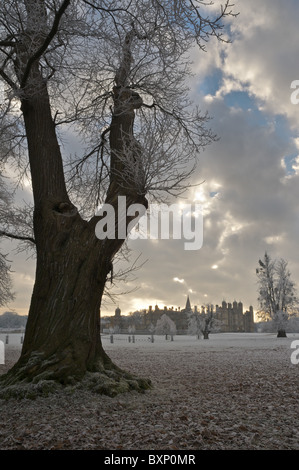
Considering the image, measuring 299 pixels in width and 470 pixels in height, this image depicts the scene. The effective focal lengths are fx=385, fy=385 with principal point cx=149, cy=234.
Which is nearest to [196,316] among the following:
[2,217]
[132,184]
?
[2,217]

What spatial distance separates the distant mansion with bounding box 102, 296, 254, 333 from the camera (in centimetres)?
12854

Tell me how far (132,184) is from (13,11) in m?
4.16

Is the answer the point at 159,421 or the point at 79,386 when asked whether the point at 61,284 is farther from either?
the point at 159,421

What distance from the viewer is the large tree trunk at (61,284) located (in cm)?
725

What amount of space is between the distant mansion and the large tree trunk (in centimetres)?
10410

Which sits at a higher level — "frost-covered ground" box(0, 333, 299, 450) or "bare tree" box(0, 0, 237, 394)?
"bare tree" box(0, 0, 237, 394)

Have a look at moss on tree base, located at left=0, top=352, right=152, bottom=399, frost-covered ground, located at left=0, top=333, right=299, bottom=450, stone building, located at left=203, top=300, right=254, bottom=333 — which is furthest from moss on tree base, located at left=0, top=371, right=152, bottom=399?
stone building, located at left=203, top=300, right=254, bottom=333

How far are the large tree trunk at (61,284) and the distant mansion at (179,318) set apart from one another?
104m

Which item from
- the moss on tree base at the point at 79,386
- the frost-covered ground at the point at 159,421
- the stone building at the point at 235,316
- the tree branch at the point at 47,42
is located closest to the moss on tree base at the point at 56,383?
the moss on tree base at the point at 79,386

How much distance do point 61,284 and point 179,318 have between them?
412 feet

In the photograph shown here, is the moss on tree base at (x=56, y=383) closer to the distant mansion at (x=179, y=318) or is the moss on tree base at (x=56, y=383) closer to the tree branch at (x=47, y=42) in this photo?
the tree branch at (x=47, y=42)

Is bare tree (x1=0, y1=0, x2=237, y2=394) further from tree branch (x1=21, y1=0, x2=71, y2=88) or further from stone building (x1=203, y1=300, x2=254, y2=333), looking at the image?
stone building (x1=203, y1=300, x2=254, y2=333)

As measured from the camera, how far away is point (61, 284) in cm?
767

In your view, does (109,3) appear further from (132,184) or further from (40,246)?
(40,246)
